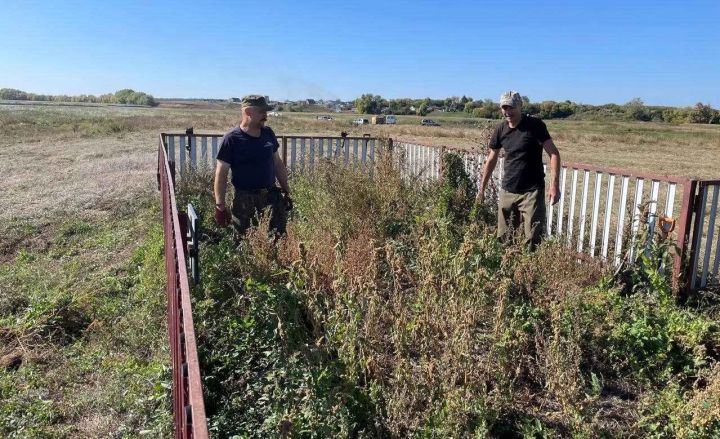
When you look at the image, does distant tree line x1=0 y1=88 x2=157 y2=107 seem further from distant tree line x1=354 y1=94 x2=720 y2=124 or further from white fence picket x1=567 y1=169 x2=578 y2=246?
white fence picket x1=567 y1=169 x2=578 y2=246

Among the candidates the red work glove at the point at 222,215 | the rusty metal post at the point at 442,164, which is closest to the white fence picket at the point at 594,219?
the rusty metal post at the point at 442,164

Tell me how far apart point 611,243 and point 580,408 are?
3.48m

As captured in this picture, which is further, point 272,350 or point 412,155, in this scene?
point 412,155

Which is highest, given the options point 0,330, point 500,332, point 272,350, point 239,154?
point 239,154

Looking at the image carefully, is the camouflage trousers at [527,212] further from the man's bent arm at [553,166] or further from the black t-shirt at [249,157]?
the black t-shirt at [249,157]

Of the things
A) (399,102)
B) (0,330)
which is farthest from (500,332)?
(399,102)

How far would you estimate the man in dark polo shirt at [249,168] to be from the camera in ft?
17.5

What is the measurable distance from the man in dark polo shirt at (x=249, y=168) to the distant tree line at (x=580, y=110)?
50.5 m

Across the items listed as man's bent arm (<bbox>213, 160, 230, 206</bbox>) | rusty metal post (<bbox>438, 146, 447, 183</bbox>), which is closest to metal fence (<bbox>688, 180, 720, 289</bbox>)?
rusty metal post (<bbox>438, 146, 447, 183</bbox>)

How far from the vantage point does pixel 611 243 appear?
5891mm

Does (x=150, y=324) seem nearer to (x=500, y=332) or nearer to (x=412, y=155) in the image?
(x=500, y=332)

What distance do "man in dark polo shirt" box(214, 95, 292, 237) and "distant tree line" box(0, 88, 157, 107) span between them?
153081 mm

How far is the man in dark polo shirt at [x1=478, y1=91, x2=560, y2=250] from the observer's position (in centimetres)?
548

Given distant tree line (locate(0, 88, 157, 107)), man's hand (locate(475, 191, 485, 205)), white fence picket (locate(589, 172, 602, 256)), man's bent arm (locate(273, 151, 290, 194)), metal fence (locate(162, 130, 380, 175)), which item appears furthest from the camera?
distant tree line (locate(0, 88, 157, 107))
